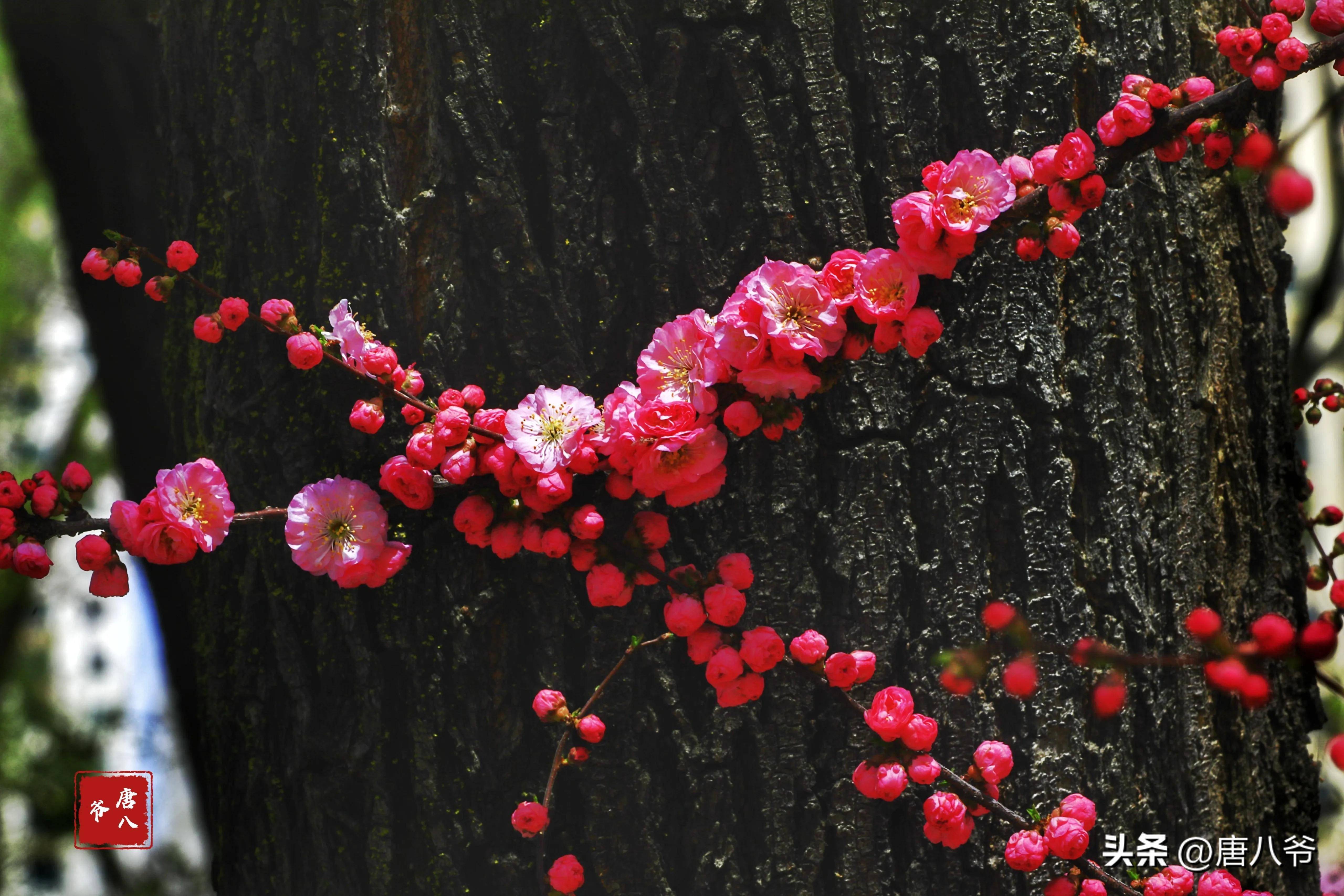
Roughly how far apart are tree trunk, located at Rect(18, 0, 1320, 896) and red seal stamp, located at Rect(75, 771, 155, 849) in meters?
0.45

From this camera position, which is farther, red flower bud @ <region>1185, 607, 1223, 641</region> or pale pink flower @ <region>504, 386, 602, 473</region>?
pale pink flower @ <region>504, 386, 602, 473</region>

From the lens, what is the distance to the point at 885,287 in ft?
3.45

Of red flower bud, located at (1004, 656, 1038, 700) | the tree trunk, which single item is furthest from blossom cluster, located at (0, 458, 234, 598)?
red flower bud, located at (1004, 656, 1038, 700)

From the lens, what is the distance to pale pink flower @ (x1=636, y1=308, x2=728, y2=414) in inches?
41.6

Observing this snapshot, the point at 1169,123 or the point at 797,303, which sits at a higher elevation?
the point at 1169,123

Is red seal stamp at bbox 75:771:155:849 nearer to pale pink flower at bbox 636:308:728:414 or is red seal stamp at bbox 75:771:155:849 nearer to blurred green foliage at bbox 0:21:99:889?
pale pink flower at bbox 636:308:728:414

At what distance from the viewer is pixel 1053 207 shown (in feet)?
3.45

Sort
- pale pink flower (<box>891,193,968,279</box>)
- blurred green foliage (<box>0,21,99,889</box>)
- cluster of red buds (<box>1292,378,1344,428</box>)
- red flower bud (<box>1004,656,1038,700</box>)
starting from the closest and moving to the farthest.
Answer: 1. red flower bud (<box>1004,656,1038,700</box>)
2. pale pink flower (<box>891,193,968,279</box>)
3. cluster of red buds (<box>1292,378,1344,428</box>)
4. blurred green foliage (<box>0,21,99,889</box>)

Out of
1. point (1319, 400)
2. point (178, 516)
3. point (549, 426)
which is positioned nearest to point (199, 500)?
point (178, 516)

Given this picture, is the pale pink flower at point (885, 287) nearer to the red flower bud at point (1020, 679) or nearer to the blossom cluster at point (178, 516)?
the red flower bud at point (1020, 679)

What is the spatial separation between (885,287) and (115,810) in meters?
1.36

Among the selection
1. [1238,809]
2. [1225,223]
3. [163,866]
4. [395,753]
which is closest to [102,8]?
[395,753]

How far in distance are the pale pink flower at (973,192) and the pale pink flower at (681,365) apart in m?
0.28

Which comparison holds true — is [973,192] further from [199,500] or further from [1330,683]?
[199,500]
